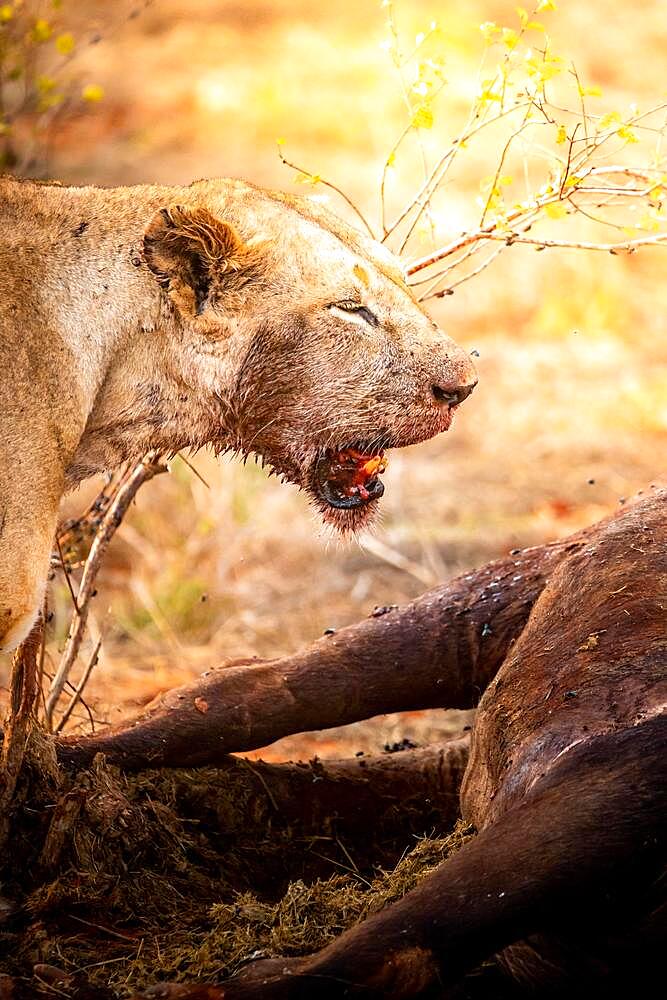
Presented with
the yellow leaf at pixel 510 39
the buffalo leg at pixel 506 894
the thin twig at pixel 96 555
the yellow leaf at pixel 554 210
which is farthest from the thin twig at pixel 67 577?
the yellow leaf at pixel 510 39

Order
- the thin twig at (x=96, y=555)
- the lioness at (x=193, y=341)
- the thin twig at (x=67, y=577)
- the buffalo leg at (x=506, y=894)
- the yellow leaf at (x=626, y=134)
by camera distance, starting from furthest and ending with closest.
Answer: the thin twig at (x=96, y=555) → the thin twig at (x=67, y=577) → the yellow leaf at (x=626, y=134) → the lioness at (x=193, y=341) → the buffalo leg at (x=506, y=894)

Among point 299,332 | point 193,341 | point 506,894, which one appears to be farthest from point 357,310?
point 506,894

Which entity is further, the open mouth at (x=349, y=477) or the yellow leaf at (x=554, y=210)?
the yellow leaf at (x=554, y=210)

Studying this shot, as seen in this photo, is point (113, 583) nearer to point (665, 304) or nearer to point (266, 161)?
point (266, 161)

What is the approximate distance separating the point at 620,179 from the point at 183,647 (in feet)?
15.6

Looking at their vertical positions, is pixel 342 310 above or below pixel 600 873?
above

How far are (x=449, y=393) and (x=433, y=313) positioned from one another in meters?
8.32

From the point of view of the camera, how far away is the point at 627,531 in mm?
3482

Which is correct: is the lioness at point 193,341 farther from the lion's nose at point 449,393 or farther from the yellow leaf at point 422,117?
the yellow leaf at point 422,117

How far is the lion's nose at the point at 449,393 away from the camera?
3275mm

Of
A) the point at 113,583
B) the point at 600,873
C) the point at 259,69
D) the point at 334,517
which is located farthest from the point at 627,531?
the point at 259,69

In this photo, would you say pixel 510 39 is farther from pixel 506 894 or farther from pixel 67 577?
pixel 506 894

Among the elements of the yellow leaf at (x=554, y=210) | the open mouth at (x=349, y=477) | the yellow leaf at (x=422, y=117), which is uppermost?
the yellow leaf at (x=422, y=117)

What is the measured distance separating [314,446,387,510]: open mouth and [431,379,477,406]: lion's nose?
24 centimetres
